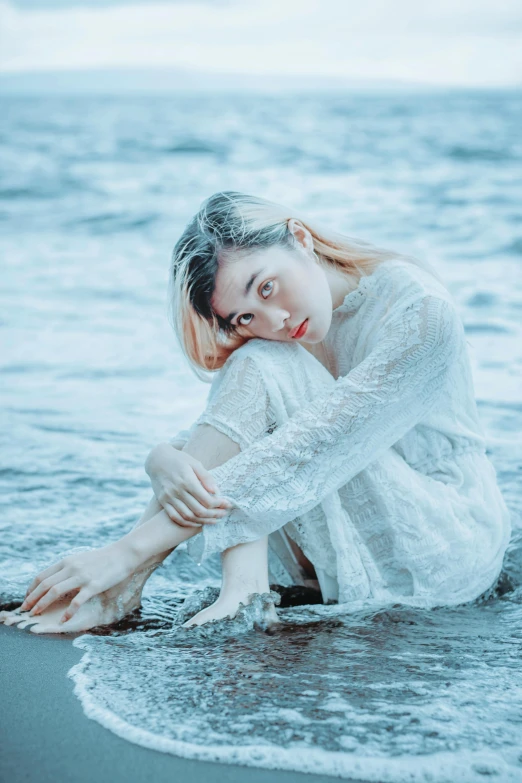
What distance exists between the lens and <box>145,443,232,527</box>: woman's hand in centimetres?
210

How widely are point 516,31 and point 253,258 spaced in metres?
40.0

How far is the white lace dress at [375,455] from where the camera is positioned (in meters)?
2.15

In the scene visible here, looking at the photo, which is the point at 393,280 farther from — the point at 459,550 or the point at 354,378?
the point at 459,550

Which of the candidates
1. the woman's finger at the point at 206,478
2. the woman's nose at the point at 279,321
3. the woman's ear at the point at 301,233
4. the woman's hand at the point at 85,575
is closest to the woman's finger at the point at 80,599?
the woman's hand at the point at 85,575

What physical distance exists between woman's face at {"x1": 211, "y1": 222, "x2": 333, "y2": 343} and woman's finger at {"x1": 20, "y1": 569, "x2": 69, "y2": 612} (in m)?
0.74

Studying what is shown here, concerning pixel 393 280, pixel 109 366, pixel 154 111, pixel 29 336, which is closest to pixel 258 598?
pixel 393 280

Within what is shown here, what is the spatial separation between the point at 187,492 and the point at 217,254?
591 millimetres

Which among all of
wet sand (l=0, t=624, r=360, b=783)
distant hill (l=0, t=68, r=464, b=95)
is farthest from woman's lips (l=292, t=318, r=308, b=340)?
distant hill (l=0, t=68, r=464, b=95)

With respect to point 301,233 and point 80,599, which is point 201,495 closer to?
point 80,599

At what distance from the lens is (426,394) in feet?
7.37

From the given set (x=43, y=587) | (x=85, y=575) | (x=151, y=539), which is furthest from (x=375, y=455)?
(x=43, y=587)

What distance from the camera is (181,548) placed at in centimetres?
299

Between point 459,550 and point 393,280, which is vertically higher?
point 393,280

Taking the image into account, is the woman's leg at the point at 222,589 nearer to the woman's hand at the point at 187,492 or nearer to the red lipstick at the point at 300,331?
the woman's hand at the point at 187,492
